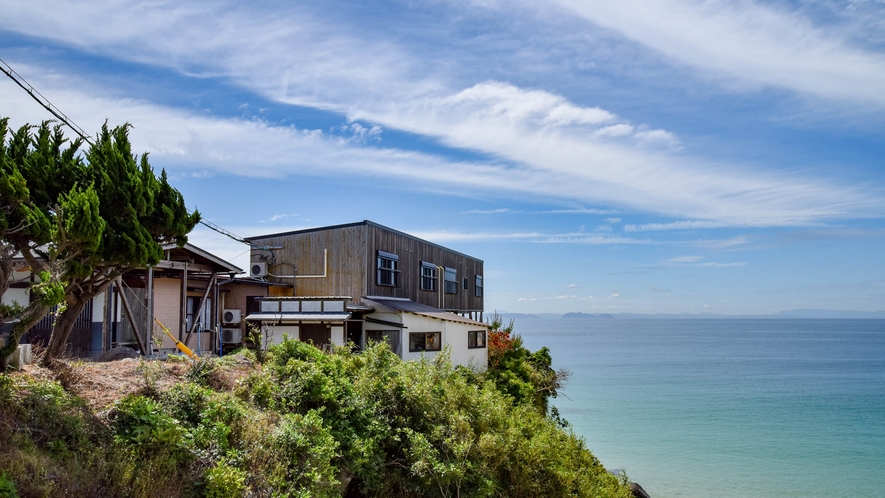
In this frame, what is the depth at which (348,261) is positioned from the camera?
84.0 feet

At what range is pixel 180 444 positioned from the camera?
9.54m

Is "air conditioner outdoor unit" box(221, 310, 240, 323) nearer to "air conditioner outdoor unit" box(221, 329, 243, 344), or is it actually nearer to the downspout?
"air conditioner outdoor unit" box(221, 329, 243, 344)

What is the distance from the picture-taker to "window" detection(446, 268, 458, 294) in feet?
113

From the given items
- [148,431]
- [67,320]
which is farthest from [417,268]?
[148,431]

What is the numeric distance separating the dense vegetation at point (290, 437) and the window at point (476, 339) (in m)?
9.85

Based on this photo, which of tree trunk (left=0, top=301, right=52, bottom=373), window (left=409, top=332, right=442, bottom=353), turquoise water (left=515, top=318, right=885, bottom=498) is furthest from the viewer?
turquoise water (left=515, top=318, right=885, bottom=498)

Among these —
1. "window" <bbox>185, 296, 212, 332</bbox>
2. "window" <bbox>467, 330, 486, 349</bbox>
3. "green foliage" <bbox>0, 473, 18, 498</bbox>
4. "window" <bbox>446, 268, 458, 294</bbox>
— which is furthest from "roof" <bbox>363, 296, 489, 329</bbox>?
"green foliage" <bbox>0, 473, 18, 498</bbox>

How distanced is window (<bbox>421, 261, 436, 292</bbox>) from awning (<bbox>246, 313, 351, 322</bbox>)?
8.81m

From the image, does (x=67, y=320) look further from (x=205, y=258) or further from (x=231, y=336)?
(x=231, y=336)

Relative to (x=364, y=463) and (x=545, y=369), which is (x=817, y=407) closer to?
(x=545, y=369)

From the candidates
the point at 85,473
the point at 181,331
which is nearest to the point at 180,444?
the point at 85,473

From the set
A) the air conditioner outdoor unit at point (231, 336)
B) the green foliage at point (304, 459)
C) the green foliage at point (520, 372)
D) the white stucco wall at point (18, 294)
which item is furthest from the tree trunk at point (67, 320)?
the green foliage at point (520, 372)

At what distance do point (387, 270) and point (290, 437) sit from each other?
52.8 feet

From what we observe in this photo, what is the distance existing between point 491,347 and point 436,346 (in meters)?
6.90
